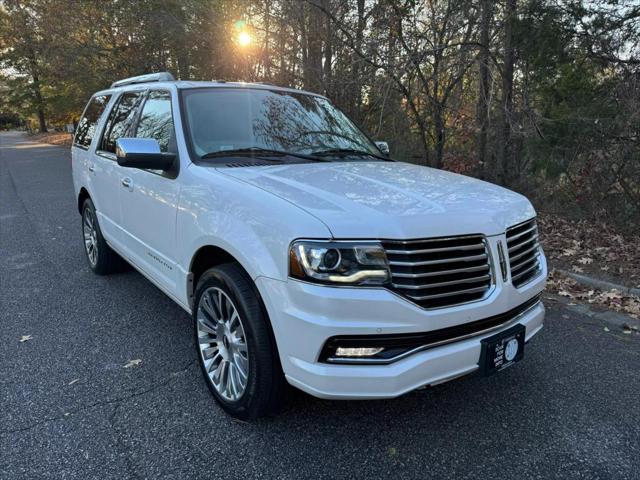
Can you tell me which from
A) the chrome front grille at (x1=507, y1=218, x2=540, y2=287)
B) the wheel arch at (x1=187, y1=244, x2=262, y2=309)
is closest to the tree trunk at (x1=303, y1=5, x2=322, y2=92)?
the wheel arch at (x1=187, y1=244, x2=262, y2=309)

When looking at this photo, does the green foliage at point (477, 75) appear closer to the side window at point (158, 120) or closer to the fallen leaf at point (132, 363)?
the side window at point (158, 120)

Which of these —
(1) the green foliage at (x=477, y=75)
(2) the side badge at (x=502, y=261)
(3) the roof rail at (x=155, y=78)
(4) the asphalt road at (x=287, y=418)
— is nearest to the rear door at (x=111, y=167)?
(3) the roof rail at (x=155, y=78)

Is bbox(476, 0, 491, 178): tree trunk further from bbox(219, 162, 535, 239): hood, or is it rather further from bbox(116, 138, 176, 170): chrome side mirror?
bbox(116, 138, 176, 170): chrome side mirror

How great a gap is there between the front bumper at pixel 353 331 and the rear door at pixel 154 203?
1.20 metres

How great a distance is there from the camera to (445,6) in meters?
7.35

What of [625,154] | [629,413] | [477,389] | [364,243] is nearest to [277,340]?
[364,243]

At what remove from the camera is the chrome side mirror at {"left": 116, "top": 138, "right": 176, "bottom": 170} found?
299cm

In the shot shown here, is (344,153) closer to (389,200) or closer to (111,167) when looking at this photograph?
(389,200)

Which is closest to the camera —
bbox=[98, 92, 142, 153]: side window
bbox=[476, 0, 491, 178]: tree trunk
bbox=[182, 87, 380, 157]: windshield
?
bbox=[182, 87, 380, 157]: windshield

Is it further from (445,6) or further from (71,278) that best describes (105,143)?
(445,6)

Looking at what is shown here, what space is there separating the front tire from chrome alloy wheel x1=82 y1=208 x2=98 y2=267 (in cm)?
266

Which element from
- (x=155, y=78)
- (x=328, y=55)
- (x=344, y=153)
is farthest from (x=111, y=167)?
(x=328, y=55)

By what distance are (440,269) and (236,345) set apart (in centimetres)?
118

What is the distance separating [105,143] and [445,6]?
17.9 ft
